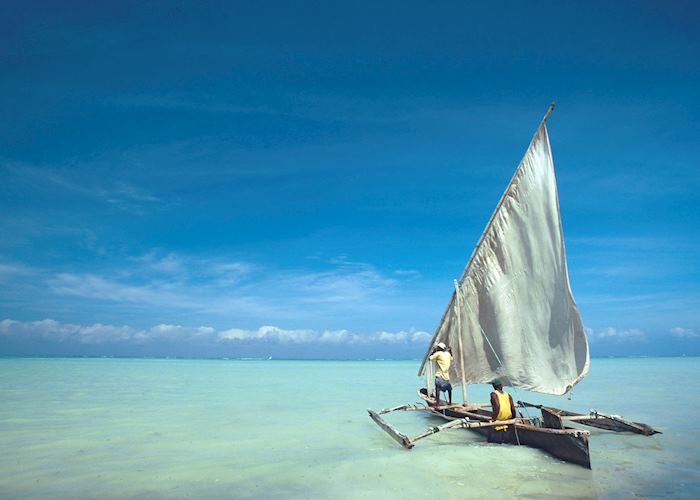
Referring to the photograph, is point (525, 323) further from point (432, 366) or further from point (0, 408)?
point (0, 408)

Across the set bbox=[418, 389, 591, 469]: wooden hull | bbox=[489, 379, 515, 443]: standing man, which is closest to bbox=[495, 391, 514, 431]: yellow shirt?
bbox=[489, 379, 515, 443]: standing man

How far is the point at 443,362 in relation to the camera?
1430cm

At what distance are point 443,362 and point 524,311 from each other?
3330mm

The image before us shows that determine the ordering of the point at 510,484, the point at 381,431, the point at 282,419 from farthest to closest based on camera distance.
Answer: the point at 282,419 < the point at 381,431 < the point at 510,484

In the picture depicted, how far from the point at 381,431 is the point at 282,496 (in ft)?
22.5

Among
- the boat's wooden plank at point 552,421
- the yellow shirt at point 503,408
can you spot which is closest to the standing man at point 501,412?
the yellow shirt at point 503,408

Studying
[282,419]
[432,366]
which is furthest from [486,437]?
[282,419]

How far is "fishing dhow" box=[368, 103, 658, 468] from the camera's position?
37.4ft

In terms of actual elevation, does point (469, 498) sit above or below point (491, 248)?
below

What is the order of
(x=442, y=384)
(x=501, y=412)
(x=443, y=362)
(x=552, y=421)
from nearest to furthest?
(x=552, y=421), (x=501, y=412), (x=443, y=362), (x=442, y=384)

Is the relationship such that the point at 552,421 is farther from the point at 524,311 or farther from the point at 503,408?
the point at 524,311

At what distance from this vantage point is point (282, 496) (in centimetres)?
822

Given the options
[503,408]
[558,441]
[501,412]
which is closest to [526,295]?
[503,408]

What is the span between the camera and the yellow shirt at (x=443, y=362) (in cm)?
1432
